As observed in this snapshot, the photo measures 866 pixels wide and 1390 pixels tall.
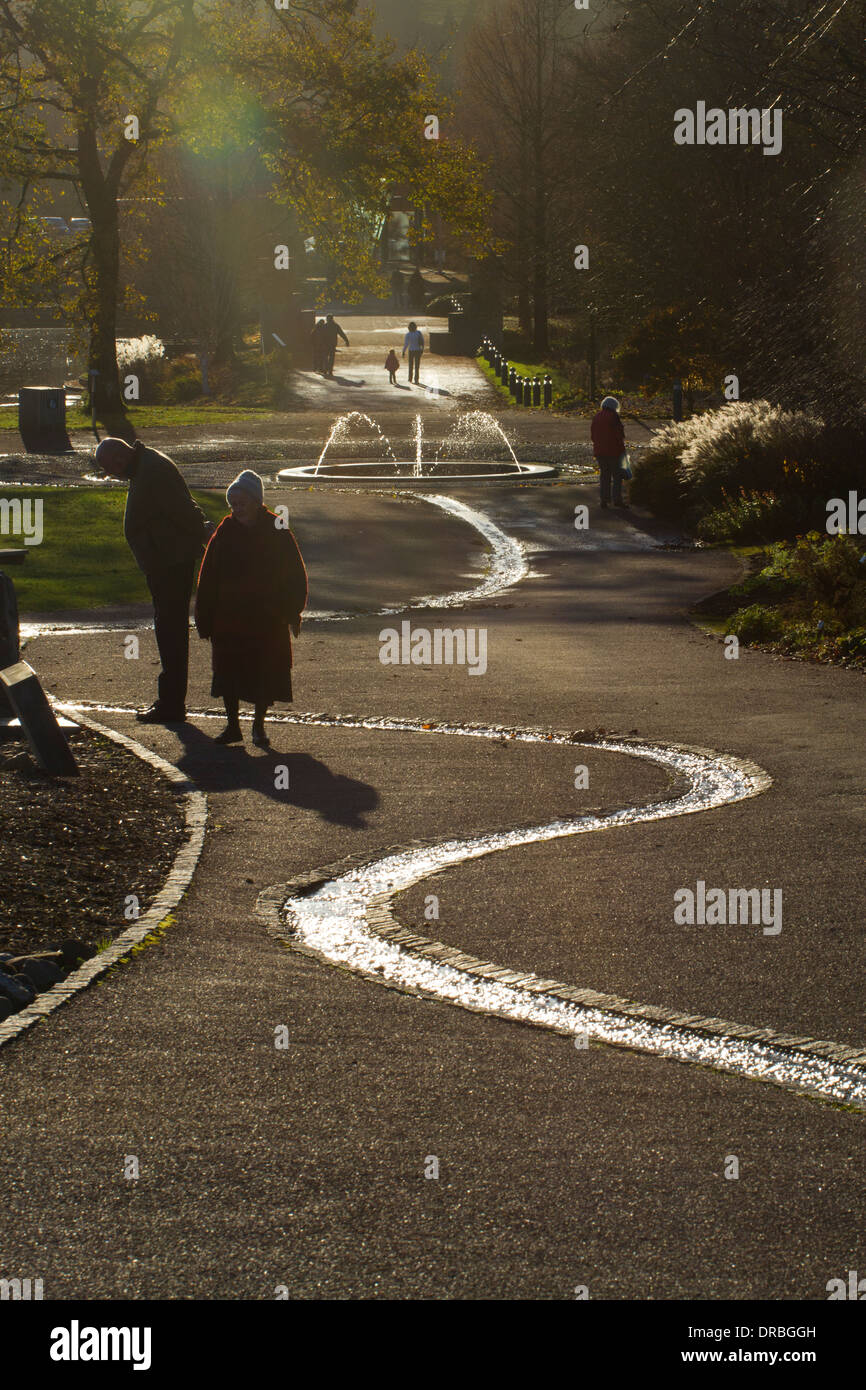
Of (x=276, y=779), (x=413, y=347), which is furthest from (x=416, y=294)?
(x=276, y=779)

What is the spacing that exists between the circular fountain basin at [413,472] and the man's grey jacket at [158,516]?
55.7 feet

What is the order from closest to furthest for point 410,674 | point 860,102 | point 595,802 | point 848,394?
point 595,802, point 410,674, point 860,102, point 848,394

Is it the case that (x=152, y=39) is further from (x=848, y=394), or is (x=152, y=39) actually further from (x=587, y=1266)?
(x=587, y=1266)

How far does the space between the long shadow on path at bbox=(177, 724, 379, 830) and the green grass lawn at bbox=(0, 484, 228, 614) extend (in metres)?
6.91

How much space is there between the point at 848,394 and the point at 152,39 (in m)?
25.6

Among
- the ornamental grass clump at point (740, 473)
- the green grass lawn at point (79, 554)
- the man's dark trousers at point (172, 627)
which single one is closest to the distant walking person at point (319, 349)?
the green grass lawn at point (79, 554)

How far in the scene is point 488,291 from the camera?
70.5 metres

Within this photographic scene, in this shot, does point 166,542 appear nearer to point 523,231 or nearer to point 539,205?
point 539,205

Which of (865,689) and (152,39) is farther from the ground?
(152,39)

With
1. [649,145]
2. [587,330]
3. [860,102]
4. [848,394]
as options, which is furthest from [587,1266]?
[587,330]

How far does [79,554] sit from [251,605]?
34.2 feet
